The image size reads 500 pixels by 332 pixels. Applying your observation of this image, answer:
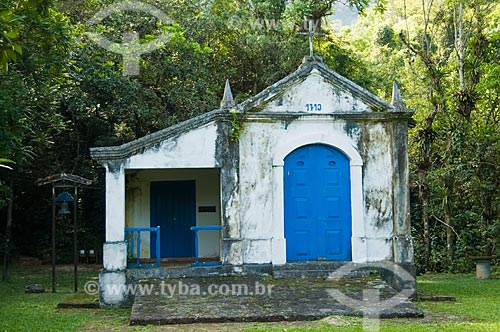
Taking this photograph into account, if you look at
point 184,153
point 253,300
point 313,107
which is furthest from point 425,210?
point 253,300

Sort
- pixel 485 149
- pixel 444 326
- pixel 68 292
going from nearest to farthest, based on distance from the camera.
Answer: pixel 444 326, pixel 68 292, pixel 485 149

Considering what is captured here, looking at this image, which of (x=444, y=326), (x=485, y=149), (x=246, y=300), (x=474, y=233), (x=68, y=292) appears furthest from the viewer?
(x=474, y=233)

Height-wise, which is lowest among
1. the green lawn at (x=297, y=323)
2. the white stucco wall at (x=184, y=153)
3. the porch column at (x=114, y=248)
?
the green lawn at (x=297, y=323)

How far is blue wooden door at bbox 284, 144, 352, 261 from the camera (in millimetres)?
11750

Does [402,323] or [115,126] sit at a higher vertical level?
[115,126]

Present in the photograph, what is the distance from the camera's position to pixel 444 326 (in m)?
8.42

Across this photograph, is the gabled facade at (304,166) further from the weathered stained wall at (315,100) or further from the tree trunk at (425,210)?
the tree trunk at (425,210)

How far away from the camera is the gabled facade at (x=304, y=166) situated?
11516 millimetres

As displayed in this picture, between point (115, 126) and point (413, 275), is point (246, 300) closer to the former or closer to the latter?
point (413, 275)

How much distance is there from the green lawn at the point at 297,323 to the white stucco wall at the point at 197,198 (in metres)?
2.26

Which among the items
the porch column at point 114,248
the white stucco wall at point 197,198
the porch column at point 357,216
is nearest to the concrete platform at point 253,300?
the porch column at point 114,248

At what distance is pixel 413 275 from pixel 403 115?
2988 mm

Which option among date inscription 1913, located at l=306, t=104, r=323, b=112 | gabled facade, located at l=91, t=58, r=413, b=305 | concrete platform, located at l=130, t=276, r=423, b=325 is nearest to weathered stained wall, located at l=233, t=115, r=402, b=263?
gabled facade, located at l=91, t=58, r=413, b=305

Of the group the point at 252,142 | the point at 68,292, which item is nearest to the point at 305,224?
the point at 252,142
